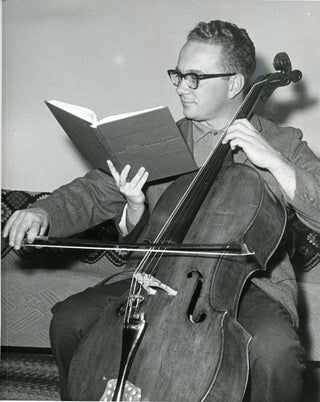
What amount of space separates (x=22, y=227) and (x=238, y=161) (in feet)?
1.88

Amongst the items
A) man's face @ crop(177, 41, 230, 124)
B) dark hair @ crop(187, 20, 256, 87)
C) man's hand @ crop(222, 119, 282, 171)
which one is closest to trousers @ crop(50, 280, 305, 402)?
man's hand @ crop(222, 119, 282, 171)

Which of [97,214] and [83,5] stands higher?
[83,5]

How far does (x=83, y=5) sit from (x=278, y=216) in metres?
1.57

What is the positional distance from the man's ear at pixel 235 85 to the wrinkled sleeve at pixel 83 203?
15.8 inches

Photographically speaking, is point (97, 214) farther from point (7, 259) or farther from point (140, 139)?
point (7, 259)

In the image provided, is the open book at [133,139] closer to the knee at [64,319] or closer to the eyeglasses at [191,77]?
the eyeglasses at [191,77]

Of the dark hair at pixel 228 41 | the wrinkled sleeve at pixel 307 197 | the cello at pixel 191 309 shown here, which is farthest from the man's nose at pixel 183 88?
the wrinkled sleeve at pixel 307 197

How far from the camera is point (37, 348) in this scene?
213 centimetres

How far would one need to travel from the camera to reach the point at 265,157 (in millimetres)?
1285

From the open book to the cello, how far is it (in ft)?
0.28

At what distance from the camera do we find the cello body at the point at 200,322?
1069mm

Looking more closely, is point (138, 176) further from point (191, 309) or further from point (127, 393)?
point (127, 393)

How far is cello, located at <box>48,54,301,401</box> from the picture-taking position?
3.51ft

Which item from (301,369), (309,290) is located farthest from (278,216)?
(309,290)
